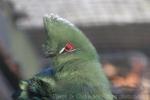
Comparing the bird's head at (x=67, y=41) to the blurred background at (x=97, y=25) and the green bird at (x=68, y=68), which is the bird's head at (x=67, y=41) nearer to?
the green bird at (x=68, y=68)

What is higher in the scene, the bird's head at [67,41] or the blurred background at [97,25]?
the blurred background at [97,25]

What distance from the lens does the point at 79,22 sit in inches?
307

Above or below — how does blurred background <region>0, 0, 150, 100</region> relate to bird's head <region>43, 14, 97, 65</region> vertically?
above

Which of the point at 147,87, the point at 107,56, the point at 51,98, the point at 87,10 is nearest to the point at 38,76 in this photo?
the point at 51,98

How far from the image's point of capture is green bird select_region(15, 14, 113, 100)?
1.36 meters

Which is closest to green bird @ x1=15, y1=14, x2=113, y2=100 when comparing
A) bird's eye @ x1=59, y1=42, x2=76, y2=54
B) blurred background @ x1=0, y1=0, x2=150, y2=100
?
bird's eye @ x1=59, y1=42, x2=76, y2=54

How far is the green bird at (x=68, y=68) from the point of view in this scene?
4.45 ft

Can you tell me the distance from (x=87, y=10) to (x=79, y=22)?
723 mm

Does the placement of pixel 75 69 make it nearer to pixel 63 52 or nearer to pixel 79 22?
pixel 63 52

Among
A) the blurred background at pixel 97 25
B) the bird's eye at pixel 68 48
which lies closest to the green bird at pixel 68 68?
the bird's eye at pixel 68 48

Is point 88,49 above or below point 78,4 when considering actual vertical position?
below

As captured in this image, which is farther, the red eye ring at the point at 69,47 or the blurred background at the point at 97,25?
the blurred background at the point at 97,25

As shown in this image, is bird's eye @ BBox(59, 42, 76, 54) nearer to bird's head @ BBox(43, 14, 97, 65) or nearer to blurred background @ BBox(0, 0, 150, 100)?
bird's head @ BBox(43, 14, 97, 65)

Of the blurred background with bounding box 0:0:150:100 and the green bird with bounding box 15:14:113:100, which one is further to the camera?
the blurred background with bounding box 0:0:150:100
